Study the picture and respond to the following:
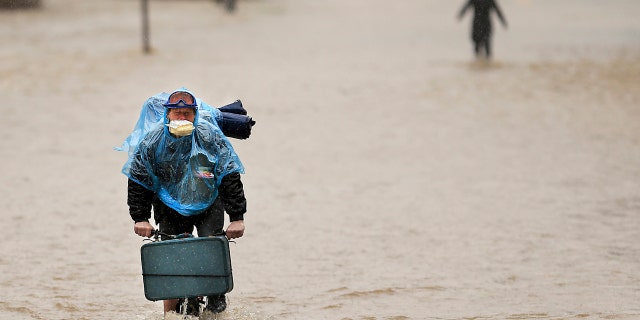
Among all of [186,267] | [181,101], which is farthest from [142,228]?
[181,101]

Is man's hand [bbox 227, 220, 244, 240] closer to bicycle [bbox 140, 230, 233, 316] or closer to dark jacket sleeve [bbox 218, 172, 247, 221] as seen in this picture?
dark jacket sleeve [bbox 218, 172, 247, 221]

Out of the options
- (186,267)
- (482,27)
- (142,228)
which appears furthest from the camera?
(482,27)

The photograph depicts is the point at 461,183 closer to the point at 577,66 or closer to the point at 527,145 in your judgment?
the point at 527,145

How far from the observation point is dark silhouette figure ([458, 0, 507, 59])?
77.2 feet

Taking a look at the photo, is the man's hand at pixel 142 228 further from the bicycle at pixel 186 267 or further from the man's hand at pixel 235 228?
the man's hand at pixel 235 228

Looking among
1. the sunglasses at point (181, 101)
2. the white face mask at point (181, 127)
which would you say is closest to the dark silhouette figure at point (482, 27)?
the sunglasses at point (181, 101)

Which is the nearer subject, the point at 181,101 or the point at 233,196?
the point at 181,101

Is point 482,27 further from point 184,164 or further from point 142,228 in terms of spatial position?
point 142,228

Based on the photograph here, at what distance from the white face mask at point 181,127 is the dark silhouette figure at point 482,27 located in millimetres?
17962

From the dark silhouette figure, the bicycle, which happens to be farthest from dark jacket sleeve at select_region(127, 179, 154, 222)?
the dark silhouette figure

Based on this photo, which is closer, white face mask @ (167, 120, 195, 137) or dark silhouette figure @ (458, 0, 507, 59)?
white face mask @ (167, 120, 195, 137)

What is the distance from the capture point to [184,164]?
6148 mm

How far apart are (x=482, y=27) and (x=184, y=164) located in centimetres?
1797

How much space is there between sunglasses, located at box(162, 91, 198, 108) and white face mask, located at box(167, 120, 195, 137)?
82 millimetres
